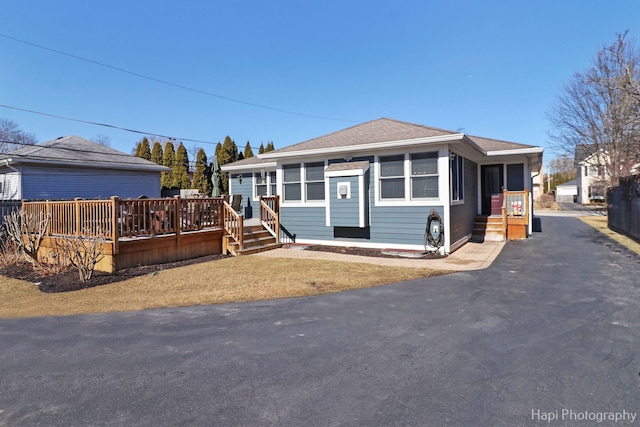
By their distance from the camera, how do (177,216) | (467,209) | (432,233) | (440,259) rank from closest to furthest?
(440,259)
(177,216)
(432,233)
(467,209)

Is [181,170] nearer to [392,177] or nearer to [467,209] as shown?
[392,177]

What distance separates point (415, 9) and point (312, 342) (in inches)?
570

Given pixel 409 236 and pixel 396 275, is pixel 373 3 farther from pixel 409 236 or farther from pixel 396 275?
pixel 396 275

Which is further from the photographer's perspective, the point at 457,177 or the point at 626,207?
the point at 626,207

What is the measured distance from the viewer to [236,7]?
14430 millimetres

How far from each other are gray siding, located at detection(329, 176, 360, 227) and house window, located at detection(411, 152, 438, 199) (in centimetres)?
161

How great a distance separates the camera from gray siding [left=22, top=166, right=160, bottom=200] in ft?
47.7

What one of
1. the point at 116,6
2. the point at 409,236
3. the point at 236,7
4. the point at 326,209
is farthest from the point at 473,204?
the point at 116,6

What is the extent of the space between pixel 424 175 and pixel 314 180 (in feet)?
11.6

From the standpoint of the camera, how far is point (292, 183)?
475 inches

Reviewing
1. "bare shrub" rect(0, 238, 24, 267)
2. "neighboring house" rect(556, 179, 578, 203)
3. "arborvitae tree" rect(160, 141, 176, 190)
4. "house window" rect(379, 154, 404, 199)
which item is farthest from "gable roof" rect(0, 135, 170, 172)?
"neighboring house" rect(556, 179, 578, 203)

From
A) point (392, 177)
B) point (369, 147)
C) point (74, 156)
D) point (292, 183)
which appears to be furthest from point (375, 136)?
point (74, 156)

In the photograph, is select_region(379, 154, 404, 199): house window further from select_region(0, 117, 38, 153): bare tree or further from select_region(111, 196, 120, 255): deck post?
select_region(0, 117, 38, 153): bare tree

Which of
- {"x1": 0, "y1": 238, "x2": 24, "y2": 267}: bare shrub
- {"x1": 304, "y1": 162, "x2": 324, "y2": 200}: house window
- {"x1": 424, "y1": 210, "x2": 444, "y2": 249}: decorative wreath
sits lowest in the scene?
{"x1": 0, "y1": 238, "x2": 24, "y2": 267}: bare shrub
